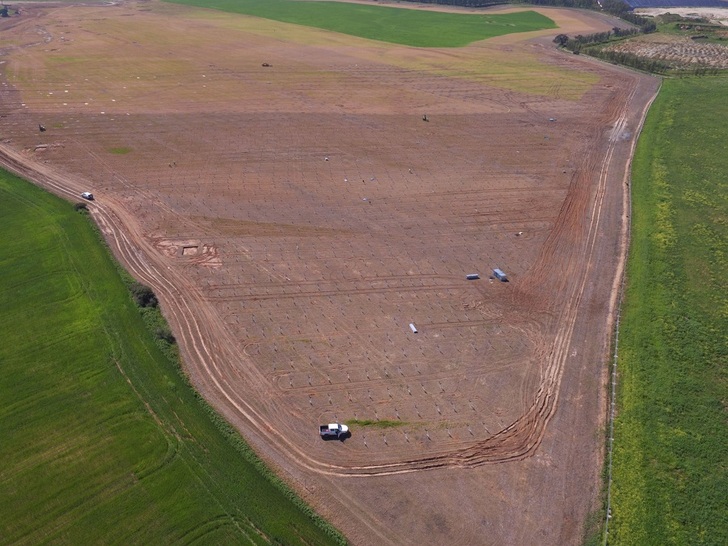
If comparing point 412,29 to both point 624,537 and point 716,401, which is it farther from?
point 624,537

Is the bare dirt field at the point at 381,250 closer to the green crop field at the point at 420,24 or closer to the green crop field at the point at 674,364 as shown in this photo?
the green crop field at the point at 674,364

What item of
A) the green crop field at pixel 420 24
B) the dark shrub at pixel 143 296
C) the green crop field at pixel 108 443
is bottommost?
the green crop field at pixel 108 443

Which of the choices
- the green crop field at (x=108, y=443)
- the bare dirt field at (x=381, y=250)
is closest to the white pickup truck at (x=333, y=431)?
the bare dirt field at (x=381, y=250)

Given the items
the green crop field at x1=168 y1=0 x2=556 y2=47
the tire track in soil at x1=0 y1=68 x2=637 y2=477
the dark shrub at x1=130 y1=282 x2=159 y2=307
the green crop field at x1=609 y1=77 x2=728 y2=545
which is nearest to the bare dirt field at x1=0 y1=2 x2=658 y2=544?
the tire track in soil at x1=0 y1=68 x2=637 y2=477

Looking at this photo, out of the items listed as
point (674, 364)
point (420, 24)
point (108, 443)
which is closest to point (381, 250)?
point (674, 364)

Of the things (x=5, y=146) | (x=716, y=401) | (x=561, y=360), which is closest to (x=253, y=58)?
(x=5, y=146)
